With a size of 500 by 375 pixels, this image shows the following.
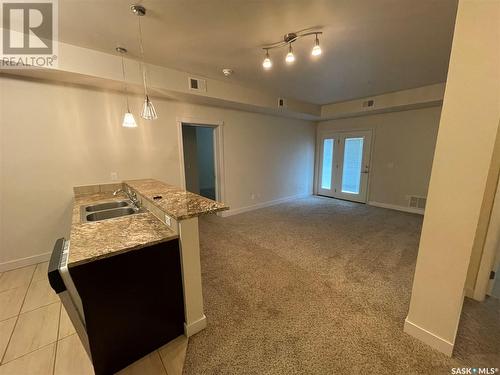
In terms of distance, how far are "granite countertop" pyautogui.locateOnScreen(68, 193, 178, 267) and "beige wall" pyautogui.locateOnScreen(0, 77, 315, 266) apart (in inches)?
51.5

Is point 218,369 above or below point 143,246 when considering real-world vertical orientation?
below

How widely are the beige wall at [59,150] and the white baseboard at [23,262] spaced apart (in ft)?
0.16

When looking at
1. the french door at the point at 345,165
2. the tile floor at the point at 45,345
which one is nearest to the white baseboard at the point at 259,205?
the french door at the point at 345,165

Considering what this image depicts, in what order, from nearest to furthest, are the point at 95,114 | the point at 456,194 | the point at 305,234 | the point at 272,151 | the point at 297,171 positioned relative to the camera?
the point at 456,194
the point at 95,114
the point at 305,234
the point at 272,151
the point at 297,171

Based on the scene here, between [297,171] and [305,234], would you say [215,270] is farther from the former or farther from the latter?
[297,171]

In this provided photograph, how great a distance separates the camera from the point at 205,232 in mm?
3658

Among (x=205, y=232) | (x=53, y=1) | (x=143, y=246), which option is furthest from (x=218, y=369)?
(x=53, y=1)

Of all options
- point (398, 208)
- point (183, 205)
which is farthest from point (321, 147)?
point (183, 205)

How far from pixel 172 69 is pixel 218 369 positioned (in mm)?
3463

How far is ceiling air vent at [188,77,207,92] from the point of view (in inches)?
125

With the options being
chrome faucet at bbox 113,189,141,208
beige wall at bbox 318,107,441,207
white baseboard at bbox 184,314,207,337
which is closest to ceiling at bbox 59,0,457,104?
beige wall at bbox 318,107,441,207

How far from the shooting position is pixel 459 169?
1.26 meters

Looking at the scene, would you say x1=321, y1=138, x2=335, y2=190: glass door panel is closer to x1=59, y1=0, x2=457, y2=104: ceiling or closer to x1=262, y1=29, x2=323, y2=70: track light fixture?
x1=59, y1=0, x2=457, y2=104: ceiling

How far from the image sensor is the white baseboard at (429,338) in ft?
4.71
